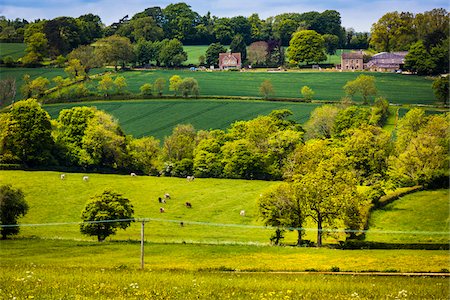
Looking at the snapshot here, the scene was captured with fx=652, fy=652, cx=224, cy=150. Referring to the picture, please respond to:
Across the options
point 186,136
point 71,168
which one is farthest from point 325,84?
point 71,168

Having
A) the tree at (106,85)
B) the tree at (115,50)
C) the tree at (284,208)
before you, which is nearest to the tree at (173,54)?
the tree at (115,50)

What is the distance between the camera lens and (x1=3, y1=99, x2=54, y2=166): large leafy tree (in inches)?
1954

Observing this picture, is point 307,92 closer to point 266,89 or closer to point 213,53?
point 266,89

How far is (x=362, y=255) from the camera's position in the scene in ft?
104

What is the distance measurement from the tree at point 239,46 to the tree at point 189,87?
14.5 feet

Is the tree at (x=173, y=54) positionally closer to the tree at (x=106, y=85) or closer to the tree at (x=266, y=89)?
the tree at (x=106, y=85)

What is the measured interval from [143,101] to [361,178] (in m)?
19.2

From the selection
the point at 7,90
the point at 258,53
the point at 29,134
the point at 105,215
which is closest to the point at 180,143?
the point at 258,53

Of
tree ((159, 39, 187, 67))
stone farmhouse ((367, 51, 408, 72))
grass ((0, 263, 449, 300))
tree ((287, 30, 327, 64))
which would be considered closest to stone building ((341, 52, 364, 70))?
stone farmhouse ((367, 51, 408, 72))

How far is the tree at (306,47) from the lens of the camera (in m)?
55.7

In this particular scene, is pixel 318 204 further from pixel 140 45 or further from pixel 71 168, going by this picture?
pixel 140 45

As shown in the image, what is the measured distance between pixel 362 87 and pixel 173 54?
16.5 metres

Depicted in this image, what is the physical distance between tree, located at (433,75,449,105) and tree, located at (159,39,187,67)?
2110cm

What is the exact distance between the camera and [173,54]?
5703 cm
